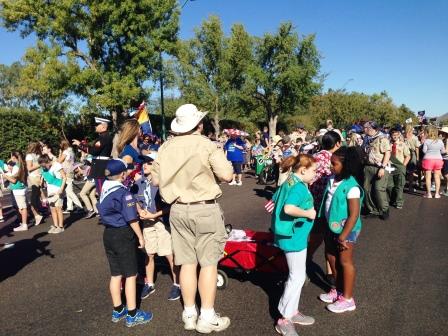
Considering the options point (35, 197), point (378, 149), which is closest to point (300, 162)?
point (378, 149)

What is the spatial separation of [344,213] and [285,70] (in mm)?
35228

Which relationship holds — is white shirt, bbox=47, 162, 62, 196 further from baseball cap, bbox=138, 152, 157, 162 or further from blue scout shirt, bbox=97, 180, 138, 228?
blue scout shirt, bbox=97, 180, 138, 228

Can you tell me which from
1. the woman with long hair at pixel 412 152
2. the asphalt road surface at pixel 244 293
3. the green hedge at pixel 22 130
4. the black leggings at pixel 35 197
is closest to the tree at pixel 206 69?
the green hedge at pixel 22 130

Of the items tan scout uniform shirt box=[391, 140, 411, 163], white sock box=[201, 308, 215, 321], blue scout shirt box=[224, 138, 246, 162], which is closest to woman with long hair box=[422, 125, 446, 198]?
tan scout uniform shirt box=[391, 140, 411, 163]

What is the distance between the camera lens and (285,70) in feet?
122

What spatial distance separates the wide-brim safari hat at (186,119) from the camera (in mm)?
3439

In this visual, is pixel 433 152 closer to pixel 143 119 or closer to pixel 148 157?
pixel 143 119

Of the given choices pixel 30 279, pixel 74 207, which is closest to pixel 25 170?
pixel 74 207

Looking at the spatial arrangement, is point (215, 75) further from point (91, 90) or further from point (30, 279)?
point (30, 279)

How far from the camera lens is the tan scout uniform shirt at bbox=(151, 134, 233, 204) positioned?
3.35 meters

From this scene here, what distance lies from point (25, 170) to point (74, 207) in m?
2.18

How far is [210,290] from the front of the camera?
11.4 feet

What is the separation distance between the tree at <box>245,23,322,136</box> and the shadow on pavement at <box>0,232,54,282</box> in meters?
30.9

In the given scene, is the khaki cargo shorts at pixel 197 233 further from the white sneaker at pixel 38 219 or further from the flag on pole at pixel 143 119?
the white sneaker at pixel 38 219
